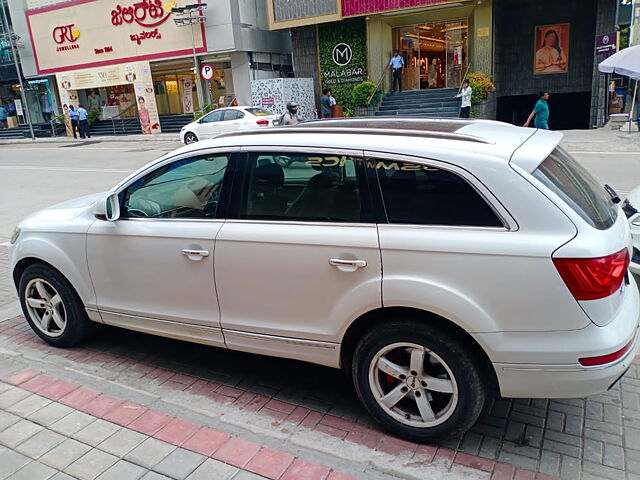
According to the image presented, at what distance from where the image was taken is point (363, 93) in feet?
73.6

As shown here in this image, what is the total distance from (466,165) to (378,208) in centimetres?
51

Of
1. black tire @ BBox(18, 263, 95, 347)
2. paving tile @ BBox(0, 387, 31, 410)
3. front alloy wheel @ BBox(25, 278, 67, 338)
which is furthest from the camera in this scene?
front alloy wheel @ BBox(25, 278, 67, 338)

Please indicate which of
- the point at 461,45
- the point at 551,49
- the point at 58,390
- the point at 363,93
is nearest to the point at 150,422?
the point at 58,390

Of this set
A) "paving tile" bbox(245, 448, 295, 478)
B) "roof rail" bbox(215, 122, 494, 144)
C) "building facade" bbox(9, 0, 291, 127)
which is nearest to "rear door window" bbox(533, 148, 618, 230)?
"roof rail" bbox(215, 122, 494, 144)

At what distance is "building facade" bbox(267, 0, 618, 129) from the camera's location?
21844mm

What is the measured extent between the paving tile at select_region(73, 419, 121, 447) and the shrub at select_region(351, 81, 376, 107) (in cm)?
2048

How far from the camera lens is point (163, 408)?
11.6ft

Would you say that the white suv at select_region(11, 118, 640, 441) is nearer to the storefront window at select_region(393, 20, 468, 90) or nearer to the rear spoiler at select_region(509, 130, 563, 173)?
the rear spoiler at select_region(509, 130, 563, 173)

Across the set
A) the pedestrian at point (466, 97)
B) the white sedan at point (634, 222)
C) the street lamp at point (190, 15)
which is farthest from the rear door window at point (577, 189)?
the street lamp at point (190, 15)

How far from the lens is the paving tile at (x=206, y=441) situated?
3055 mm

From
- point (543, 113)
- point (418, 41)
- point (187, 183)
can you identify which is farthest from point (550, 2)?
point (187, 183)

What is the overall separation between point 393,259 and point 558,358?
92 centimetres

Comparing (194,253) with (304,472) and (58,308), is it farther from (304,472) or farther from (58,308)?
(58,308)

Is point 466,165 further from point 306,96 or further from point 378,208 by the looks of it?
point 306,96
